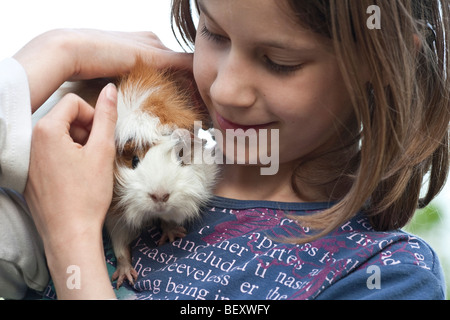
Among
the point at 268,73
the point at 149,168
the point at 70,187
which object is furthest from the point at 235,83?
the point at 70,187

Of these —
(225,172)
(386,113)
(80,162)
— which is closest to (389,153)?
(386,113)

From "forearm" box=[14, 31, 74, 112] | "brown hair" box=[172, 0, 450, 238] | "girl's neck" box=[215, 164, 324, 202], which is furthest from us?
"girl's neck" box=[215, 164, 324, 202]

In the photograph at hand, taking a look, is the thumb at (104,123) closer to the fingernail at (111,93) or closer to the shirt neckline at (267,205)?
the fingernail at (111,93)

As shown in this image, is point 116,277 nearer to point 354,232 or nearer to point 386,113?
point 354,232

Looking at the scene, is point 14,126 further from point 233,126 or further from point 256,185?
point 256,185

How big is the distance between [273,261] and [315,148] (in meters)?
0.24

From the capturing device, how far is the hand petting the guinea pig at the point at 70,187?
0.80 metres

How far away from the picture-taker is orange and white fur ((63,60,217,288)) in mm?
852

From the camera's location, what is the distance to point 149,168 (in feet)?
2.78

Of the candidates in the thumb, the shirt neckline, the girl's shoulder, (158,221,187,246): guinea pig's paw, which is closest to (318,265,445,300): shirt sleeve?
the girl's shoulder

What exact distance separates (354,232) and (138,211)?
36cm

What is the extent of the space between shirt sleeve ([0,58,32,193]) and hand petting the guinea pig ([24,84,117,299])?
2 cm

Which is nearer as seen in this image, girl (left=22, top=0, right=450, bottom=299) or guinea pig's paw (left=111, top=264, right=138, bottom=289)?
girl (left=22, top=0, right=450, bottom=299)

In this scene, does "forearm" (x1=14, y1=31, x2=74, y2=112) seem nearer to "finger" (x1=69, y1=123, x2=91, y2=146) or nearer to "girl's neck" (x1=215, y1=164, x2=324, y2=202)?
"finger" (x1=69, y1=123, x2=91, y2=146)
